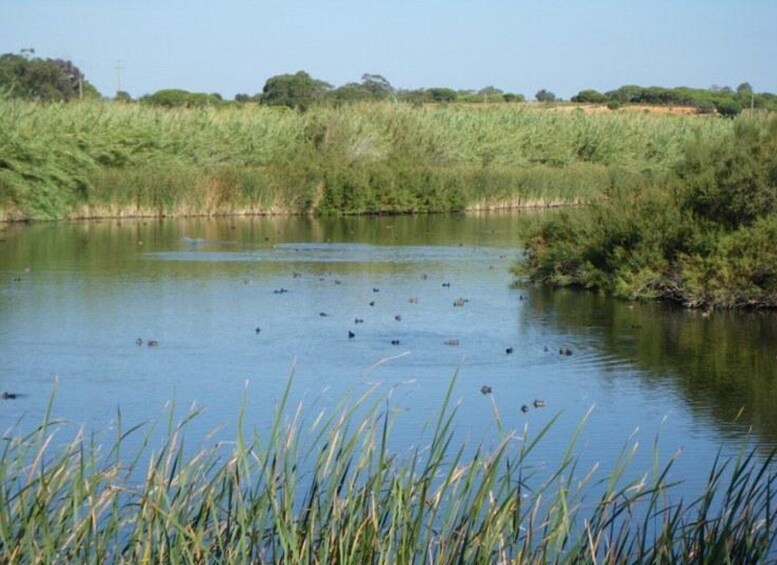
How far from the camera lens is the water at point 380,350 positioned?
1280 centimetres

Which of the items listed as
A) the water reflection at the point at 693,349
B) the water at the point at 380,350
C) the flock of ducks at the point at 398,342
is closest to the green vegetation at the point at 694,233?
the water reflection at the point at 693,349

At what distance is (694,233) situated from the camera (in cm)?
2030

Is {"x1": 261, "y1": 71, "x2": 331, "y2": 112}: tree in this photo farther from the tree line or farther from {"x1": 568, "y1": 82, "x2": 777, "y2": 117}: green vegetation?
{"x1": 568, "y1": 82, "x2": 777, "y2": 117}: green vegetation

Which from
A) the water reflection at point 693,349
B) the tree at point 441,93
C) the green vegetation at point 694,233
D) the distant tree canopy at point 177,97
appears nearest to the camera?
the water reflection at point 693,349

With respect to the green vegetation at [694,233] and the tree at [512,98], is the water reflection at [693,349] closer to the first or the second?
the green vegetation at [694,233]

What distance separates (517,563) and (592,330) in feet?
42.5

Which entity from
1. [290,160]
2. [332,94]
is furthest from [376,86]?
[290,160]

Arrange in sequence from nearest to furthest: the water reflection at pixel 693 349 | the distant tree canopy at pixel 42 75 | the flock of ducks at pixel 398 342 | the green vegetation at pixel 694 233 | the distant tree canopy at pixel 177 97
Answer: the flock of ducks at pixel 398 342 < the water reflection at pixel 693 349 < the green vegetation at pixel 694 233 < the distant tree canopy at pixel 42 75 < the distant tree canopy at pixel 177 97

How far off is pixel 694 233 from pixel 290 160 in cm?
2643

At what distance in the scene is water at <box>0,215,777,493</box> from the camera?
1280cm

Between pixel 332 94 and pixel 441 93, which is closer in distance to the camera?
pixel 332 94

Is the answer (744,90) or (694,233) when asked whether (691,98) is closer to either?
(744,90)

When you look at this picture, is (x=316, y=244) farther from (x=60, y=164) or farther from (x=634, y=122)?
(x=634, y=122)

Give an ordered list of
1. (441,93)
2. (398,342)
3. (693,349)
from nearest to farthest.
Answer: (693,349), (398,342), (441,93)
